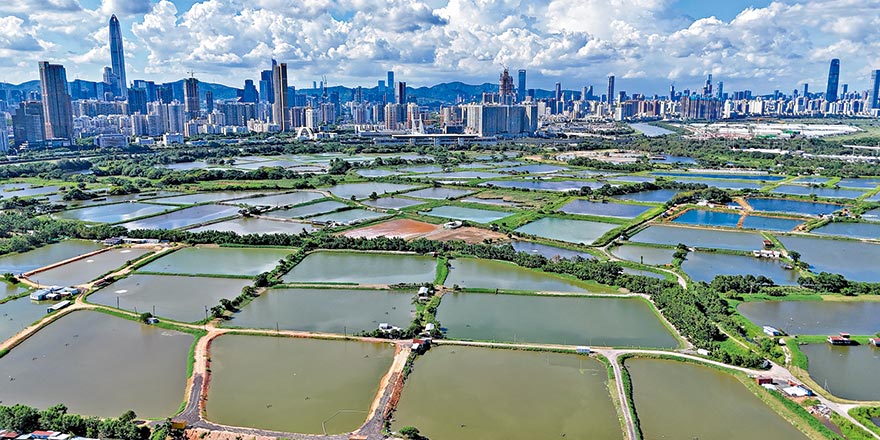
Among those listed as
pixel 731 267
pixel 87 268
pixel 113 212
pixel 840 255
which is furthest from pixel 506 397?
pixel 113 212

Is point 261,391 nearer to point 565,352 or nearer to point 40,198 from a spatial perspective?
point 565,352

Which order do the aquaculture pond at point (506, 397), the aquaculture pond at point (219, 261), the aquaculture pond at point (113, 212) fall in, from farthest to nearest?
the aquaculture pond at point (113, 212) → the aquaculture pond at point (219, 261) → the aquaculture pond at point (506, 397)

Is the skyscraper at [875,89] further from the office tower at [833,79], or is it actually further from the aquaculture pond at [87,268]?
the aquaculture pond at [87,268]

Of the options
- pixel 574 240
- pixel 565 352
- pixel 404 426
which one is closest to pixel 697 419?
pixel 565 352

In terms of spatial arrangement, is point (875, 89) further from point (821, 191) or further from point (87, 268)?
point (87, 268)

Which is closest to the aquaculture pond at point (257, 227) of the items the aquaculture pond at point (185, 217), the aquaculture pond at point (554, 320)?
the aquaculture pond at point (185, 217)

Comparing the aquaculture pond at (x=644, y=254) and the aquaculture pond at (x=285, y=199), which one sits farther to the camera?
the aquaculture pond at (x=285, y=199)

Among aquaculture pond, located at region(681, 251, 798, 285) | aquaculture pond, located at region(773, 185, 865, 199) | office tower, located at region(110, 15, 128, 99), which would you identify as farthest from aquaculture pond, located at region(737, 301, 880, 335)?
office tower, located at region(110, 15, 128, 99)

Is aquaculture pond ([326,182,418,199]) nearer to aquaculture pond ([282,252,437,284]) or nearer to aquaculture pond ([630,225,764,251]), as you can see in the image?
aquaculture pond ([282,252,437,284])
